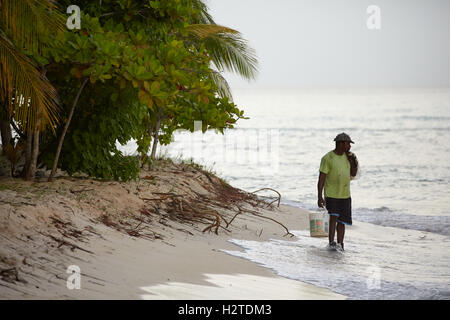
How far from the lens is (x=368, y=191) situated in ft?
56.3

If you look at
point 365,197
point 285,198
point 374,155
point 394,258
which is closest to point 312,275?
point 394,258

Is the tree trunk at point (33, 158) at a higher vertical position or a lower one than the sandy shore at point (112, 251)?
higher

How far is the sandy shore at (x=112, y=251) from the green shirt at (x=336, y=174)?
1.14 meters

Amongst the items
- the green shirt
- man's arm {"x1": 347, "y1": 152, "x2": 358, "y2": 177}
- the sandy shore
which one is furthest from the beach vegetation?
man's arm {"x1": 347, "y1": 152, "x2": 358, "y2": 177}

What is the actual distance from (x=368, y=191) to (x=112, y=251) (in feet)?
40.6

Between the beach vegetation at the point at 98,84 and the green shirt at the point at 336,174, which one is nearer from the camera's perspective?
the beach vegetation at the point at 98,84

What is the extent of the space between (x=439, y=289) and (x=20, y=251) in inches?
151

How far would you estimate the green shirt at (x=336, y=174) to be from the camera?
7.76m

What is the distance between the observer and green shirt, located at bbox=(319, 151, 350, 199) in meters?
7.76

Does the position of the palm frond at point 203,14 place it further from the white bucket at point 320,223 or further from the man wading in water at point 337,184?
the white bucket at point 320,223

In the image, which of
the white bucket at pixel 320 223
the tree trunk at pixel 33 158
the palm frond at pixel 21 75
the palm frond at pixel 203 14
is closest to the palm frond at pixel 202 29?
the palm frond at pixel 203 14

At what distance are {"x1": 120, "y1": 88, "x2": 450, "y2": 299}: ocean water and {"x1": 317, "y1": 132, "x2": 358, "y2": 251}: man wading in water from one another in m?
0.37

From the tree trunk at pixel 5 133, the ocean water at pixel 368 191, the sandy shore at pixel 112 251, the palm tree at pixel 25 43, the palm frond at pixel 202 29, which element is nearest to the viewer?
the sandy shore at pixel 112 251

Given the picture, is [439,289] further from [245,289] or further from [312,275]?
[245,289]
